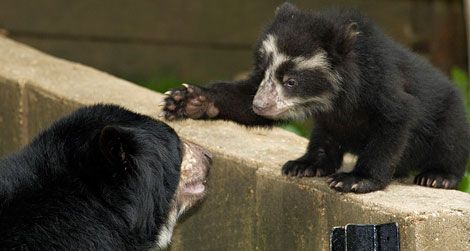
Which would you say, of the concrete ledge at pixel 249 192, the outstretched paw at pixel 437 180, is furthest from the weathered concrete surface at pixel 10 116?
the outstretched paw at pixel 437 180

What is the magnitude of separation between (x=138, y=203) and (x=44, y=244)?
1.60 ft

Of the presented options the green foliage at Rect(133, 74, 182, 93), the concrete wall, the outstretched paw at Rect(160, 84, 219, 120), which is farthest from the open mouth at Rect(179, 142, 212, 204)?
the concrete wall

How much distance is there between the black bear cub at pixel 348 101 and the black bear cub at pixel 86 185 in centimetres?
126

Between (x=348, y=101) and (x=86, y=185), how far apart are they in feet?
6.58

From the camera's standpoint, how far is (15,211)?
175 inches

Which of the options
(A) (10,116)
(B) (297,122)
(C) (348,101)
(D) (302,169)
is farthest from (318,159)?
(B) (297,122)

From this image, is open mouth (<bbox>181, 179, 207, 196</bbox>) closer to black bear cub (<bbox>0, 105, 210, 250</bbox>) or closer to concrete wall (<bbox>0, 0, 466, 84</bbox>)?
black bear cub (<bbox>0, 105, 210, 250</bbox>)

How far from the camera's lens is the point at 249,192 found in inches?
237

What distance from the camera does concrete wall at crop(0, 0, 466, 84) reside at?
12.1m

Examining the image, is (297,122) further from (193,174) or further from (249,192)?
(193,174)

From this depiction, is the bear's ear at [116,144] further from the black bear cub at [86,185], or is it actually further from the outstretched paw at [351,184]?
the outstretched paw at [351,184]

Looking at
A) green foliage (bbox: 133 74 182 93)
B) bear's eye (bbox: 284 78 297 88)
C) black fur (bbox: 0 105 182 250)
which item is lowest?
green foliage (bbox: 133 74 182 93)

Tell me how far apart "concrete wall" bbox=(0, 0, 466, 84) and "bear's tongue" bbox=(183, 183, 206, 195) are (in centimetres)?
690

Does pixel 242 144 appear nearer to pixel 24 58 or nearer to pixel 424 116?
pixel 424 116
